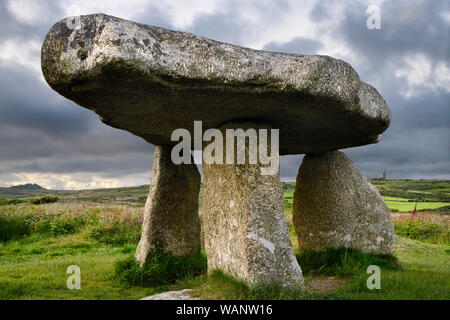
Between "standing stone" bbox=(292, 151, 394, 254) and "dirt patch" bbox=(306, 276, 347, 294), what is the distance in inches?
42.2

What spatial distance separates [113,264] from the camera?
7797mm

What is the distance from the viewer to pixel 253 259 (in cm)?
458

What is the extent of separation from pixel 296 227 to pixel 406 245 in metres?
6.26

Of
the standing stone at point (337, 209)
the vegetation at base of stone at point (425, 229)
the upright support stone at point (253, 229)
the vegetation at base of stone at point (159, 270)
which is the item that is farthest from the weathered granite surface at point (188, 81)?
the vegetation at base of stone at point (425, 229)

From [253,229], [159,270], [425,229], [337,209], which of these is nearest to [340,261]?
[337,209]

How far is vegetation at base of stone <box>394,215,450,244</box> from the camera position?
14.4 meters

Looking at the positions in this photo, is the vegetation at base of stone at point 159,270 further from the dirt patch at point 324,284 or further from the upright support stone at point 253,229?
the dirt patch at point 324,284

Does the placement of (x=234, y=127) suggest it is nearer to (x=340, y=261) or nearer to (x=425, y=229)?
(x=340, y=261)

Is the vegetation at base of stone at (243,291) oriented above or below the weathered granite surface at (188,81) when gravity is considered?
below

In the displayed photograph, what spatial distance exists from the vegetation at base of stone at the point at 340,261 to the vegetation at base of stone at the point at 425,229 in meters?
8.92

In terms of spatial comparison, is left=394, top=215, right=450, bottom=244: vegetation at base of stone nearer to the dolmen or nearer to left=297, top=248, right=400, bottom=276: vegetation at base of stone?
the dolmen

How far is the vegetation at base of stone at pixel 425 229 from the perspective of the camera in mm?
14375
